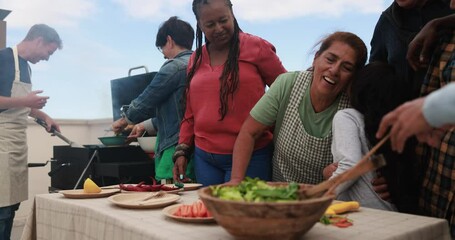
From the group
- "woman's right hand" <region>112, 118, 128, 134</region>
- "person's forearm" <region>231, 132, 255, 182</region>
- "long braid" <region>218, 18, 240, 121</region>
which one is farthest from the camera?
"woman's right hand" <region>112, 118, 128, 134</region>

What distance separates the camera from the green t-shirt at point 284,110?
158cm

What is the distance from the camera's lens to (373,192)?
142cm

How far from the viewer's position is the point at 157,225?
1.10 metres

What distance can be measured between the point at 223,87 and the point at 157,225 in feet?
2.80

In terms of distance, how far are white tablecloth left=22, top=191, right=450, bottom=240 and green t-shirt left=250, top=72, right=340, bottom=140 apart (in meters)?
0.39

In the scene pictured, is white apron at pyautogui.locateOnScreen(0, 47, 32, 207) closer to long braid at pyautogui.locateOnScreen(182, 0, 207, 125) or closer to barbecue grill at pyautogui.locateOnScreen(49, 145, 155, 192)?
barbecue grill at pyautogui.locateOnScreen(49, 145, 155, 192)

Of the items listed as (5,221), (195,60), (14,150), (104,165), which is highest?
(195,60)

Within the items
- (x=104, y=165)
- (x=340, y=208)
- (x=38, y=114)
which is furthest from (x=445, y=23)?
(x=38, y=114)

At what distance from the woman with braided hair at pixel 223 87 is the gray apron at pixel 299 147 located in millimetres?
192

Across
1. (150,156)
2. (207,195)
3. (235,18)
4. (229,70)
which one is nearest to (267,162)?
(229,70)

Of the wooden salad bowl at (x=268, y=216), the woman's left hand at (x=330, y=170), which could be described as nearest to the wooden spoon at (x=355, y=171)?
the wooden salad bowl at (x=268, y=216)

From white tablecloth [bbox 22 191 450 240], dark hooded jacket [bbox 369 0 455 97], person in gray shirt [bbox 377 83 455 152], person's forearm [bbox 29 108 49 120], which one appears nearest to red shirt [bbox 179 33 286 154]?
white tablecloth [bbox 22 191 450 240]

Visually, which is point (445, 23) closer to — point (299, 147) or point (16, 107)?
point (299, 147)

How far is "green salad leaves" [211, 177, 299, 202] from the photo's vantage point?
2.84ft
